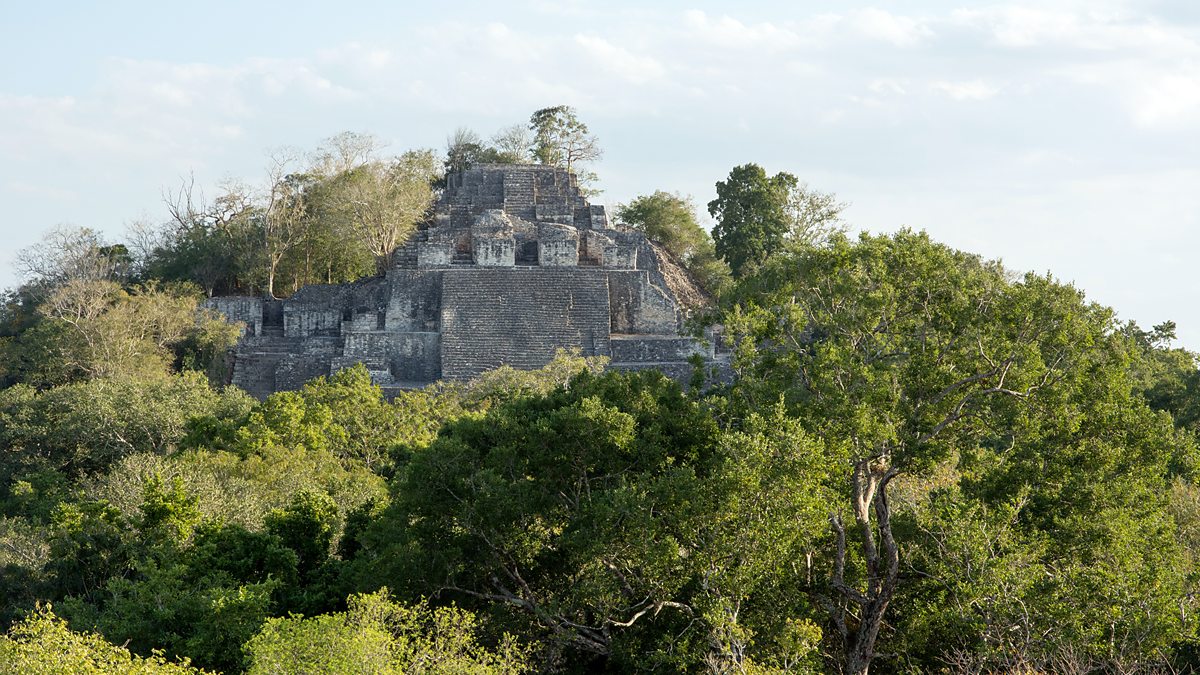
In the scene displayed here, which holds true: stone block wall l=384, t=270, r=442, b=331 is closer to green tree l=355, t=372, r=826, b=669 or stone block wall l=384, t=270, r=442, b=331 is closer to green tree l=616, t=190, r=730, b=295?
green tree l=616, t=190, r=730, b=295

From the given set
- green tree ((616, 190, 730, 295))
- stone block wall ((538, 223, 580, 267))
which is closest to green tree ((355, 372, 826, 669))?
stone block wall ((538, 223, 580, 267))

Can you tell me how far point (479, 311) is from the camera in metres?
27.6

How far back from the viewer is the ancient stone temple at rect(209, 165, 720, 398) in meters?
26.9

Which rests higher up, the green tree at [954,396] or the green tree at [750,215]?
the green tree at [750,215]

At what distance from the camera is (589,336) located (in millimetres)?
27156

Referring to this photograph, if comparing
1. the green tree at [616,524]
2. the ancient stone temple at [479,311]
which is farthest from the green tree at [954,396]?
the ancient stone temple at [479,311]

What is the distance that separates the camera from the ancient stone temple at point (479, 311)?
88.3 ft

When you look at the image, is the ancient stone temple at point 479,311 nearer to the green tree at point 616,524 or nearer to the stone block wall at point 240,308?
the stone block wall at point 240,308

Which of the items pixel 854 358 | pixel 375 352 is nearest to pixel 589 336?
pixel 375 352

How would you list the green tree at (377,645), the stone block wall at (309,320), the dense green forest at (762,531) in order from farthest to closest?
the stone block wall at (309,320) < the dense green forest at (762,531) < the green tree at (377,645)

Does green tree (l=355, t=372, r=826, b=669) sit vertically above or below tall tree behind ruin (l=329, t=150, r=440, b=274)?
below

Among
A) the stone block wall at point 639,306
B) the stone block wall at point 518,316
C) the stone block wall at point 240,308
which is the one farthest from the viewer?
the stone block wall at point 240,308

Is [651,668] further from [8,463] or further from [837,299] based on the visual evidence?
[8,463]

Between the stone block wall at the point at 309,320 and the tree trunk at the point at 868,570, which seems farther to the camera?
the stone block wall at the point at 309,320
